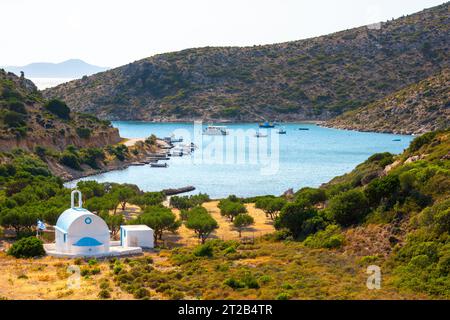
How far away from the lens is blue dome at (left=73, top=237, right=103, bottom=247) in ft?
131

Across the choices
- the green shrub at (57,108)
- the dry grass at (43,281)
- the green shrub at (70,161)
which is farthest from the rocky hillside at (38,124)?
the dry grass at (43,281)

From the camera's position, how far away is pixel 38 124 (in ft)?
365

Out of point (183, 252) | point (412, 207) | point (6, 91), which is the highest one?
point (6, 91)

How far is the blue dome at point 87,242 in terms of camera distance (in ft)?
131

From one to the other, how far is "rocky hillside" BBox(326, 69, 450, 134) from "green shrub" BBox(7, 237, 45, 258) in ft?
448

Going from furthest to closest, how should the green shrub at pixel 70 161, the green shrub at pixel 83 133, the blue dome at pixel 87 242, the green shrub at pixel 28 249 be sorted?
the green shrub at pixel 83 133 < the green shrub at pixel 70 161 < the blue dome at pixel 87 242 < the green shrub at pixel 28 249

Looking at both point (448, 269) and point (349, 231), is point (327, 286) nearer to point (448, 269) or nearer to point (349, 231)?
point (448, 269)

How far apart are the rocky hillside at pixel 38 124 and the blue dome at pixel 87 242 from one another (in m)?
59.6

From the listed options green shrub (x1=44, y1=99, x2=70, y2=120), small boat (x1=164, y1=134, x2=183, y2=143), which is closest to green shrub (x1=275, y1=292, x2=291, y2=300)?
green shrub (x1=44, y1=99, x2=70, y2=120)

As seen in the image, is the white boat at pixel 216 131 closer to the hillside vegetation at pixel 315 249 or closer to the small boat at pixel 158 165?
the small boat at pixel 158 165

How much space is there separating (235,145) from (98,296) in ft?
425

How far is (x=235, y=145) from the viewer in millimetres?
158500

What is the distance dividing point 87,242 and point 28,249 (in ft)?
11.0
